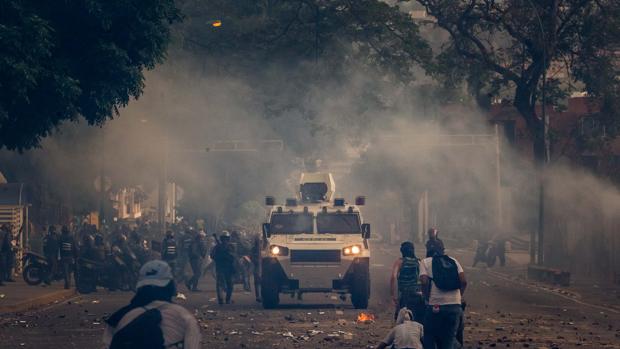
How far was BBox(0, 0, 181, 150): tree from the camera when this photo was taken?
61.9 ft

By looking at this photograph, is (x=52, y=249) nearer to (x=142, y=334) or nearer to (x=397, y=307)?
(x=397, y=307)

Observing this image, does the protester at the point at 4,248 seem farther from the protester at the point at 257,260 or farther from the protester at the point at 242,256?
the protester at the point at 257,260

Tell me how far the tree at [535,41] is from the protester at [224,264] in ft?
57.7

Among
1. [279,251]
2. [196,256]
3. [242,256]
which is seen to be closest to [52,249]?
[196,256]

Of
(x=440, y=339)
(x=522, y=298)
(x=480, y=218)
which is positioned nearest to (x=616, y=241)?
(x=522, y=298)

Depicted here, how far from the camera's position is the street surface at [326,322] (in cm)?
1683

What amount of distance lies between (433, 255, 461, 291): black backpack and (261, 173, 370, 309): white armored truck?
10.2 m

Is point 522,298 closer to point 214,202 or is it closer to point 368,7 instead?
point 368,7

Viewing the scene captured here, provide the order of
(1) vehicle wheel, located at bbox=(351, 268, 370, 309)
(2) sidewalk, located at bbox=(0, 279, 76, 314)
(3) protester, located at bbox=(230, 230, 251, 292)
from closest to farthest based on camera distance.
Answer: (1) vehicle wheel, located at bbox=(351, 268, 370, 309), (2) sidewalk, located at bbox=(0, 279, 76, 314), (3) protester, located at bbox=(230, 230, 251, 292)

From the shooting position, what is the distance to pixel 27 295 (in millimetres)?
25625

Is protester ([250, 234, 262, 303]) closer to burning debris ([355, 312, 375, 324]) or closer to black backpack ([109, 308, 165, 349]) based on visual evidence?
burning debris ([355, 312, 375, 324])

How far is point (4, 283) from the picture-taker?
3081 centimetres

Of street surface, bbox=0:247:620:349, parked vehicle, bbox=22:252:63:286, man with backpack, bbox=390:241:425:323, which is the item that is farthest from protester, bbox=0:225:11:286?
man with backpack, bbox=390:241:425:323

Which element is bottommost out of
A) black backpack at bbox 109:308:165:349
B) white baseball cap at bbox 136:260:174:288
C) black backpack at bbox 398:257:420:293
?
black backpack at bbox 398:257:420:293
